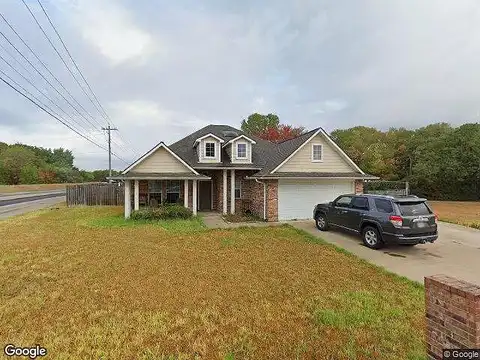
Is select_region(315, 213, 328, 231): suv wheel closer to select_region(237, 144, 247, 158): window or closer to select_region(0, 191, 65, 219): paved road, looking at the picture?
select_region(237, 144, 247, 158): window

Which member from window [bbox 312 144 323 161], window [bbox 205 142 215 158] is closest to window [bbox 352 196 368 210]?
window [bbox 312 144 323 161]

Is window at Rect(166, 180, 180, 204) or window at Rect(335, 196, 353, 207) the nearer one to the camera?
window at Rect(335, 196, 353, 207)

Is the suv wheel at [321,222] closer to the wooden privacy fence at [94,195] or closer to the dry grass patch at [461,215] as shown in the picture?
the dry grass patch at [461,215]

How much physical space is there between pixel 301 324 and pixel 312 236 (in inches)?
279

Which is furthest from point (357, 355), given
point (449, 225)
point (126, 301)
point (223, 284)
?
point (449, 225)

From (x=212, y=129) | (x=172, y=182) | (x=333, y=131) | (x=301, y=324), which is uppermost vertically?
(x=333, y=131)

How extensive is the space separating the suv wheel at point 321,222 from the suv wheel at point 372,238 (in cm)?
256

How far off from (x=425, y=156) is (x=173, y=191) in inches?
1228

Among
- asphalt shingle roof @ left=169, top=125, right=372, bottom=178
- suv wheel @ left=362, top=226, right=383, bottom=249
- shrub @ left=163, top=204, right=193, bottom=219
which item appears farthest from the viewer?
asphalt shingle roof @ left=169, top=125, right=372, bottom=178

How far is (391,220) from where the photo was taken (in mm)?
8883

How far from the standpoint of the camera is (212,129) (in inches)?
887

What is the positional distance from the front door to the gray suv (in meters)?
10.9

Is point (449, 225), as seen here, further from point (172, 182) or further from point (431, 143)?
point (431, 143)

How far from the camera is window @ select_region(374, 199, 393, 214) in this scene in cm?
912
